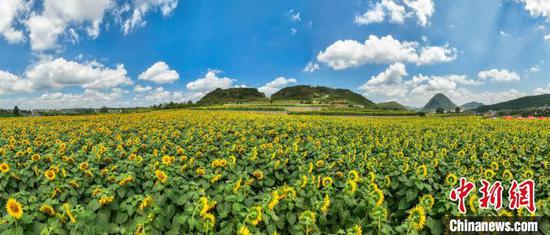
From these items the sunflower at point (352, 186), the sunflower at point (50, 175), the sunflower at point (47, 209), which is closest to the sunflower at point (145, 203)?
the sunflower at point (47, 209)

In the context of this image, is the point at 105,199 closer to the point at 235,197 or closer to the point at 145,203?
the point at 145,203

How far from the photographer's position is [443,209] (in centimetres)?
305

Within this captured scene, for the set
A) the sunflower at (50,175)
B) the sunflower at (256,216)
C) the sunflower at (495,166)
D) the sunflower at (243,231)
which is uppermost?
the sunflower at (50,175)

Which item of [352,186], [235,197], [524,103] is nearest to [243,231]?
[235,197]

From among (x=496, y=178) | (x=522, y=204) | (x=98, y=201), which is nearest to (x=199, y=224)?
(x=98, y=201)

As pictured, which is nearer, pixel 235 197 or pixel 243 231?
pixel 243 231

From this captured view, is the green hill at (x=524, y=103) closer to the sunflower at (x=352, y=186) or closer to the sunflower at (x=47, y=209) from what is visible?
the sunflower at (x=352, y=186)

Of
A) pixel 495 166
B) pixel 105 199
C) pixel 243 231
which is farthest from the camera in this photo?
pixel 495 166

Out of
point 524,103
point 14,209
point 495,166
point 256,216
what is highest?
point 524,103

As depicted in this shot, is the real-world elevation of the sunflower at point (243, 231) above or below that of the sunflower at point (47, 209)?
below

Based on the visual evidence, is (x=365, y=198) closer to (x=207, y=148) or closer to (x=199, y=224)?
(x=199, y=224)

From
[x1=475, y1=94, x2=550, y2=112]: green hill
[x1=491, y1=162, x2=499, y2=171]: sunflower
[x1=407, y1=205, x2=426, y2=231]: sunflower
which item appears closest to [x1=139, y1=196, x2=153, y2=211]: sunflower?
[x1=407, y1=205, x2=426, y2=231]: sunflower

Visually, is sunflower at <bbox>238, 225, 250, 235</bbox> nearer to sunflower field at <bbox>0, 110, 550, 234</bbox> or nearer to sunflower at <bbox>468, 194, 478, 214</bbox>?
sunflower field at <bbox>0, 110, 550, 234</bbox>

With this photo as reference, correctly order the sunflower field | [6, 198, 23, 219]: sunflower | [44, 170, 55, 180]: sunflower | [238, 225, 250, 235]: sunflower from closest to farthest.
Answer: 1. [238, 225, 250, 235]: sunflower
2. [6, 198, 23, 219]: sunflower
3. the sunflower field
4. [44, 170, 55, 180]: sunflower
